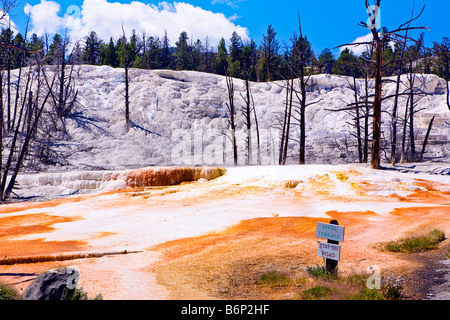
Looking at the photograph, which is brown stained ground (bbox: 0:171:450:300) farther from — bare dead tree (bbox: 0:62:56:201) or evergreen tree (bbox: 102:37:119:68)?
evergreen tree (bbox: 102:37:119:68)

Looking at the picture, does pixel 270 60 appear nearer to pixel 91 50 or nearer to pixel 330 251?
pixel 91 50

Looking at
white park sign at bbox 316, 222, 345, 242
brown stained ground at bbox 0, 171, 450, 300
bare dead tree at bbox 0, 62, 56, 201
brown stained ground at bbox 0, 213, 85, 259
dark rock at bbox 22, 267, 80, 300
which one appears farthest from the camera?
bare dead tree at bbox 0, 62, 56, 201

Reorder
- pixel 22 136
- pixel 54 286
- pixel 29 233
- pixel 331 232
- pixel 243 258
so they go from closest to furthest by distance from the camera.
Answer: pixel 54 286
pixel 331 232
pixel 243 258
pixel 29 233
pixel 22 136

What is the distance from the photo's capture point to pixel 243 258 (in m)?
→ 6.57

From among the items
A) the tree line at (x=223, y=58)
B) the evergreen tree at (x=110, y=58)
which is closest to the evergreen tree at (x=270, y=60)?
the tree line at (x=223, y=58)

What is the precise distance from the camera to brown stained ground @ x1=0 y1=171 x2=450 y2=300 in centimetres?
493

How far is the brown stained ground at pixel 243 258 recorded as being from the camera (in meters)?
4.93

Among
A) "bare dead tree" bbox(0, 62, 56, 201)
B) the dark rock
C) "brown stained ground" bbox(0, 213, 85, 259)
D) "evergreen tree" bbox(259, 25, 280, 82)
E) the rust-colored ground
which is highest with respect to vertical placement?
"evergreen tree" bbox(259, 25, 280, 82)

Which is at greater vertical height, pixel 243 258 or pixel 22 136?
pixel 22 136

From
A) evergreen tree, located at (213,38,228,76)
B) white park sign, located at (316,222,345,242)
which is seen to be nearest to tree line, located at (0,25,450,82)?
evergreen tree, located at (213,38,228,76)

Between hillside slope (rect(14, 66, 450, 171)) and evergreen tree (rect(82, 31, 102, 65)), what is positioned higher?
evergreen tree (rect(82, 31, 102, 65))

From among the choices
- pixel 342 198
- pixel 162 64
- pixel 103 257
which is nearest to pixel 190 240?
pixel 103 257

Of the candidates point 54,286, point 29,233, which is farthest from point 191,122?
point 54,286

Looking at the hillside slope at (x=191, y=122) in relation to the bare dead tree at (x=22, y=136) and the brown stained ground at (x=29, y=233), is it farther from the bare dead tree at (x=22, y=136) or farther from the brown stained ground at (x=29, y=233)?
the brown stained ground at (x=29, y=233)
